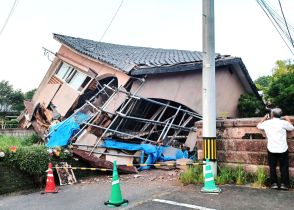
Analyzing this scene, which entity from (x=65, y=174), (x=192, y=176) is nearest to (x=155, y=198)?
(x=192, y=176)

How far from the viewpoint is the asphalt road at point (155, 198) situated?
5969 mm

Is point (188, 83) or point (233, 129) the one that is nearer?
point (233, 129)

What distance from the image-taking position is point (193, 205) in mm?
5992

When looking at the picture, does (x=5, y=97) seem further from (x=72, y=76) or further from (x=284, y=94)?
(x=284, y=94)

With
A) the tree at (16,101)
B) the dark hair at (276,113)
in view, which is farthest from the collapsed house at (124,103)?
the tree at (16,101)

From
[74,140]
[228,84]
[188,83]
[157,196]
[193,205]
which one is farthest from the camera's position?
[228,84]

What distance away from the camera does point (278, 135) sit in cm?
684

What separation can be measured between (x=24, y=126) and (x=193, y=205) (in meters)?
16.0

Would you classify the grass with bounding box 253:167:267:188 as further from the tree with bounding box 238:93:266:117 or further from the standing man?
the tree with bounding box 238:93:266:117

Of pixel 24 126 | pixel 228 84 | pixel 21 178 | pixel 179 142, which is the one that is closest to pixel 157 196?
pixel 21 178

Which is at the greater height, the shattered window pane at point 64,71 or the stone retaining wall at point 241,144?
the shattered window pane at point 64,71

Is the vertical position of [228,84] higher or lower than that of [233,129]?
higher

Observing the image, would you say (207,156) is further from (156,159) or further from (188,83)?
(188,83)

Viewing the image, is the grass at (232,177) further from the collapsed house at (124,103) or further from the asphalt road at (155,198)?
the collapsed house at (124,103)
